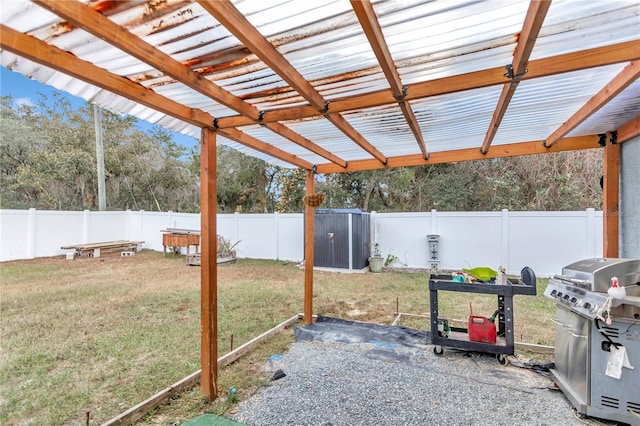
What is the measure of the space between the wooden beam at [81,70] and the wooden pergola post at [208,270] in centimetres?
34

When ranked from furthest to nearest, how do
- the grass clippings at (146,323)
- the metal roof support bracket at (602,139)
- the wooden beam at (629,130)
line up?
the metal roof support bracket at (602,139) → the wooden beam at (629,130) → the grass clippings at (146,323)

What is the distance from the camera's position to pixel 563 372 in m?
2.39

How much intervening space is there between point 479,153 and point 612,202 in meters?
1.21

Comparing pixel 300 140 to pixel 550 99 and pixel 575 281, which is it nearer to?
pixel 550 99

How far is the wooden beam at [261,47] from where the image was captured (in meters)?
1.12

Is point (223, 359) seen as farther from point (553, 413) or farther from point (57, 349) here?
point (553, 413)

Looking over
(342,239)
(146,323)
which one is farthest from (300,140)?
(342,239)

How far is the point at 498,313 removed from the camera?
3.07 meters

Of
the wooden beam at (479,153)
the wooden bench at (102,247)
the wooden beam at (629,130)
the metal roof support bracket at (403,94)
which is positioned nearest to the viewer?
the metal roof support bracket at (403,94)

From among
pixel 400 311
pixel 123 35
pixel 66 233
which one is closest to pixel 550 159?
pixel 400 311

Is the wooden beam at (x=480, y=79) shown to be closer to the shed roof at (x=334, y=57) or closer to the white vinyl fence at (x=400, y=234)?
the shed roof at (x=334, y=57)

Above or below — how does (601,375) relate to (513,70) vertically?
below

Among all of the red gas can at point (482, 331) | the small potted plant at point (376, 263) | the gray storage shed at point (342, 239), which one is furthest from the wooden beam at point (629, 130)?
the small potted plant at point (376, 263)

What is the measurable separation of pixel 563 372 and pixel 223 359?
2726mm
